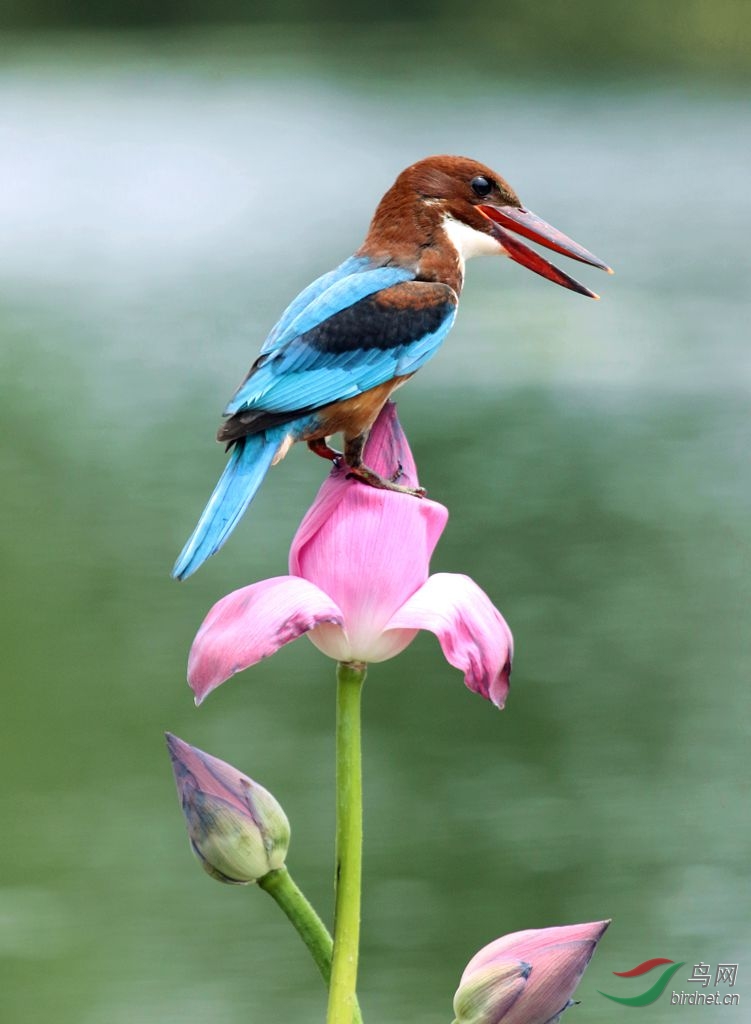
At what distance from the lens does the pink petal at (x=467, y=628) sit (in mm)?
369

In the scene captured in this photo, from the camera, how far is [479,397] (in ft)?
6.48

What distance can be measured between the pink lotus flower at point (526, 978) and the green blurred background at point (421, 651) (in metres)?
0.73

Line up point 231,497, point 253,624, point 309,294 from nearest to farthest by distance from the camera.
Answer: point 253,624, point 231,497, point 309,294

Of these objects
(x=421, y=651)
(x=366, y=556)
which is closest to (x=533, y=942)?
(x=366, y=556)

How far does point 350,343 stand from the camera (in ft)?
1.84

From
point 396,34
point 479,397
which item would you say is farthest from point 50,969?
point 396,34

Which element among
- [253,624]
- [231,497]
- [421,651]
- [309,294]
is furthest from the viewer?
[421,651]

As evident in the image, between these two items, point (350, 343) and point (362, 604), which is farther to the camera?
point (350, 343)

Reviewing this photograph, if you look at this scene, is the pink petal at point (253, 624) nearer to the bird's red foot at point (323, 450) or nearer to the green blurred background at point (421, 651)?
the bird's red foot at point (323, 450)

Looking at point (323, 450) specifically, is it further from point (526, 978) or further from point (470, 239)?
point (526, 978)

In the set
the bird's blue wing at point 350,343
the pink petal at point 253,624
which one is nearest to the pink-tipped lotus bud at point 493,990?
the pink petal at point 253,624

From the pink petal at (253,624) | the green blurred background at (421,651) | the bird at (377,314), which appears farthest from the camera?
the green blurred background at (421,651)

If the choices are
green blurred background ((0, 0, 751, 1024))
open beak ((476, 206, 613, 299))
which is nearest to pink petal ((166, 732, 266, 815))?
open beak ((476, 206, 613, 299))

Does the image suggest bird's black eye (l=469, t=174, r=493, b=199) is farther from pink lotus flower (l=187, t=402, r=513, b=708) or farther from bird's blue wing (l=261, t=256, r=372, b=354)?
pink lotus flower (l=187, t=402, r=513, b=708)
